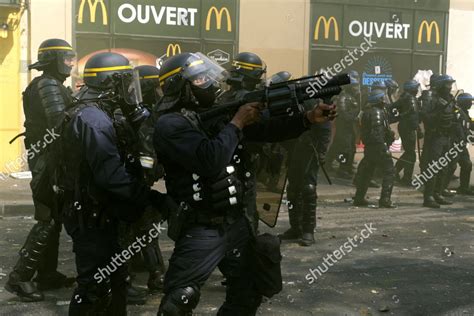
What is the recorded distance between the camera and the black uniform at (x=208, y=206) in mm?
3982

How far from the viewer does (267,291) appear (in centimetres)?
426

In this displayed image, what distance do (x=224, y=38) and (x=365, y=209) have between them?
579cm

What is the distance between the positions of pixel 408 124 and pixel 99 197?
9.95m

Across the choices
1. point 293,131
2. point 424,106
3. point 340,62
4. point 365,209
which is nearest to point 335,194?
point 365,209

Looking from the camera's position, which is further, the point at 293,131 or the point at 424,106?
the point at 424,106

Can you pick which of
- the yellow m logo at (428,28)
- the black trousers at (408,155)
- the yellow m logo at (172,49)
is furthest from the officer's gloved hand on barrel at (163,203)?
the yellow m logo at (428,28)

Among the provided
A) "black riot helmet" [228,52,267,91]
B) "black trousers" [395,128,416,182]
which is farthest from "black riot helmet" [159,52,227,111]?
"black trousers" [395,128,416,182]

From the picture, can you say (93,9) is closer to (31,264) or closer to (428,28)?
(428,28)

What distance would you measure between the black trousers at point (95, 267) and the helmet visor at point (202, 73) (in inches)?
38.8

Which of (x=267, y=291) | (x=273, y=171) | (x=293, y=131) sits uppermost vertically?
(x=293, y=131)

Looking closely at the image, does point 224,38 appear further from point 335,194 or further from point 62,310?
point 62,310

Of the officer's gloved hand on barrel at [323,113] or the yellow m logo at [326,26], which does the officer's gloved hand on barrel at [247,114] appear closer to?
the officer's gloved hand on barrel at [323,113]

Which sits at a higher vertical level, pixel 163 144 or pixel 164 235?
pixel 163 144

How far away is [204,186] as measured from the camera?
161 inches
